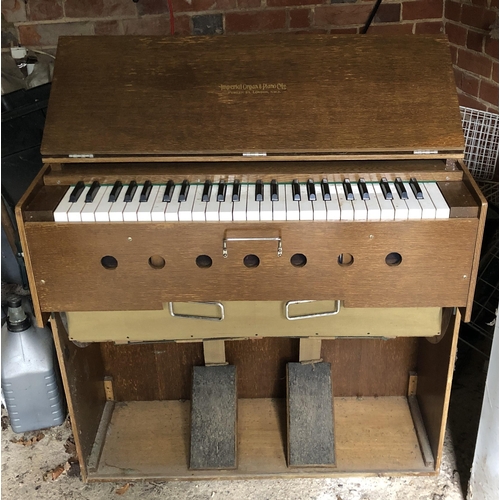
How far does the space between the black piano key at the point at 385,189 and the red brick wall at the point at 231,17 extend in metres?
0.90

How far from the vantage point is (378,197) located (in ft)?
4.74

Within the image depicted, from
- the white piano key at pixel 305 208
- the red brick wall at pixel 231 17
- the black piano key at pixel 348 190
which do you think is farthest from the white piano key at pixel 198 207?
the red brick wall at pixel 231 17

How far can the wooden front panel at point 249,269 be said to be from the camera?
1.42 metres

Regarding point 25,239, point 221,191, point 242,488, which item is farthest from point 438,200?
point 242,488

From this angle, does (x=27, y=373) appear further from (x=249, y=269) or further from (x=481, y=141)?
(x=481, y=141)

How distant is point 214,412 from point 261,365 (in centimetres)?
24

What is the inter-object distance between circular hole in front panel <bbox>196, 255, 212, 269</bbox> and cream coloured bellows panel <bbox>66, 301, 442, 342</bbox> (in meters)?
0.16

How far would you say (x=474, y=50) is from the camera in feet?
7.04

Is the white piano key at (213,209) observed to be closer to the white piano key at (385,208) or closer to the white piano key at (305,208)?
the white piano key at (305,208)

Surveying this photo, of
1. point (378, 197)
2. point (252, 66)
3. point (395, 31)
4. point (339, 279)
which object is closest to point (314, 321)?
point (339, 279)

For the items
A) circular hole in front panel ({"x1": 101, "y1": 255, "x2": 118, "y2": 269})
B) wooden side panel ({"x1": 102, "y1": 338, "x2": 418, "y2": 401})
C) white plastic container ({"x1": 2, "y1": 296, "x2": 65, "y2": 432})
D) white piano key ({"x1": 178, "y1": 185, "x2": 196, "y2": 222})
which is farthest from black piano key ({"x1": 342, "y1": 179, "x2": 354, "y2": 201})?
white plastic container ({"x1": 2, "y1": 296, "x2": 65, "y2": 432})

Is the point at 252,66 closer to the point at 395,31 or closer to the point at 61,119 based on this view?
the point at 61,119

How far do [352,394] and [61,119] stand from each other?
1.29 m

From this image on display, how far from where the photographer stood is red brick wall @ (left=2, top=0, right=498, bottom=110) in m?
2.26
